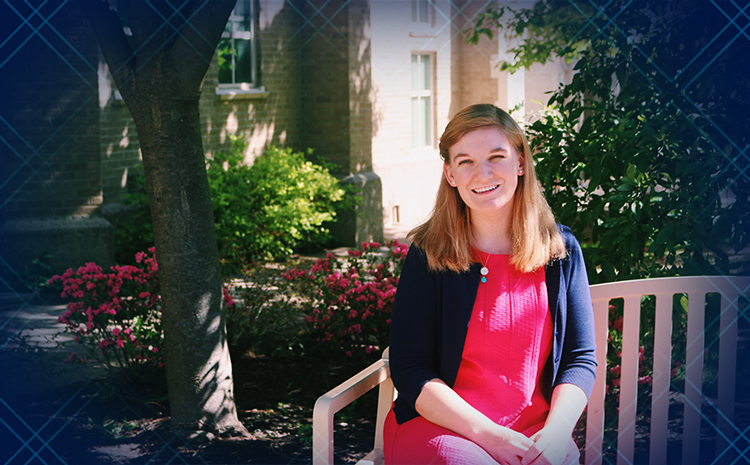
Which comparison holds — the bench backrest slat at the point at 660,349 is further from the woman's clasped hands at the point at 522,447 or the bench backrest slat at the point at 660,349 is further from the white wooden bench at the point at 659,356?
the woman's clasped hands at the point at 522,447

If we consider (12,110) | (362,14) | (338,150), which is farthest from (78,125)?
(362,14)

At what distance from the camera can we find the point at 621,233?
123 inches

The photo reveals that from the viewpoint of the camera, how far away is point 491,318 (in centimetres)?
226

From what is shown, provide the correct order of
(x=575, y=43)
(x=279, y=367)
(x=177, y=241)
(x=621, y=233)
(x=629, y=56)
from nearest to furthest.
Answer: (x=621, y=233)
(x=629, y=56)
(x=177, y=241)
(x=575, y=43)
(x=279, y=367)

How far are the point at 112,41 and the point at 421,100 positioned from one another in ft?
36.4

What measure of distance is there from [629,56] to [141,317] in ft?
11.0

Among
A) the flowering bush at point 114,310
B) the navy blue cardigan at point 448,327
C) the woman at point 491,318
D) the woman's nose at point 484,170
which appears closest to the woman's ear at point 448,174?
the woman at point 491,318

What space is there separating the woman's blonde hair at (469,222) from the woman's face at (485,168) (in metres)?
0.03

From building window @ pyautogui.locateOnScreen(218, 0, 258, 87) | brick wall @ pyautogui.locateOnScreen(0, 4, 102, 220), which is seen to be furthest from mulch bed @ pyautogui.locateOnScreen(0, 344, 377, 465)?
building window @ pyautogui.locateOnScreen(218, 0, 258, 87)

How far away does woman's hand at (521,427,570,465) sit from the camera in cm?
209

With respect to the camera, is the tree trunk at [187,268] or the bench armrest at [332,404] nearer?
the bench armrest at [332,404]

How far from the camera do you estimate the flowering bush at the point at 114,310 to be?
4.37 metres

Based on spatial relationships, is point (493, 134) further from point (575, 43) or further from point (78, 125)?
point (78, 125)

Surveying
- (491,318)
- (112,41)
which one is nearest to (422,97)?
(112,41)
